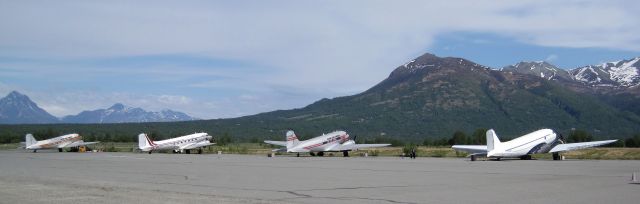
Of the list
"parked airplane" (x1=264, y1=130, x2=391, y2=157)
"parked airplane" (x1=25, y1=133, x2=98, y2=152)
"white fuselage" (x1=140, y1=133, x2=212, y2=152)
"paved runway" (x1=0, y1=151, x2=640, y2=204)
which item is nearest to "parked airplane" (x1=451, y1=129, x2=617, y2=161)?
"parked airplane" (x1=264, y1=130, x2=391, y2=157)

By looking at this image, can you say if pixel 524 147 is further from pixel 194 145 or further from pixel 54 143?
pixel 54 143

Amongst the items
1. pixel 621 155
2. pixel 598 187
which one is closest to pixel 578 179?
pixel 598 187

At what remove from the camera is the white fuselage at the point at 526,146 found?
47.6 meters

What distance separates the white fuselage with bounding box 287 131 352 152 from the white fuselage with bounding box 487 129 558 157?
1950 cm

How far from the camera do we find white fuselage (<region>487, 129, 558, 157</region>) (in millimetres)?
47628

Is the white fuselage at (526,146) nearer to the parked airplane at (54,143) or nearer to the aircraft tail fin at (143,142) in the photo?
the aircraft tail fin at (143,142)

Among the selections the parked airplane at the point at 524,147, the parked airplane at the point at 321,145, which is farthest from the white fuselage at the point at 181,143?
the parked airplane at the point at 524,147

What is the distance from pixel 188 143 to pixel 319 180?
5076 cm

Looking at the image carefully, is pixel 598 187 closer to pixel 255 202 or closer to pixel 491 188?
pixel 491 188

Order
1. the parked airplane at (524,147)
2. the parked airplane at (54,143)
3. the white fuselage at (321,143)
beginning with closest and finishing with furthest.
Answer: the parked airplane at (524,147), the white fuselage at (321,143), the parked airplane at (54,143)

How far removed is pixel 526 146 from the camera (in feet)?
160

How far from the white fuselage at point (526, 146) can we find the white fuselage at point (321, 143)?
19.5m

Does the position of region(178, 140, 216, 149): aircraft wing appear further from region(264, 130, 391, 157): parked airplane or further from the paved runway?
the paved runway

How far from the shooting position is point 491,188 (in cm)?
2181
